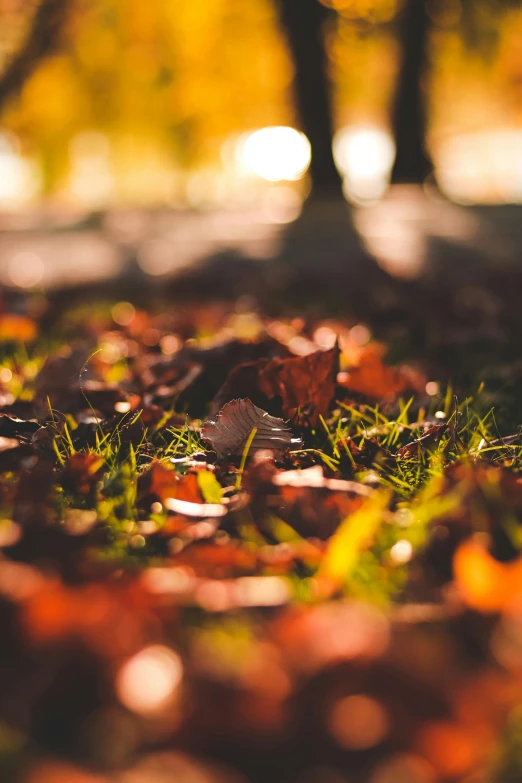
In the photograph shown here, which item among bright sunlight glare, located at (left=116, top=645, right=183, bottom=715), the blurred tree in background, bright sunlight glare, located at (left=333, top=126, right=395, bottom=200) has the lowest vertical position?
bright sunlight glare, located at (left=333, top=126, right=395, bottom=200)

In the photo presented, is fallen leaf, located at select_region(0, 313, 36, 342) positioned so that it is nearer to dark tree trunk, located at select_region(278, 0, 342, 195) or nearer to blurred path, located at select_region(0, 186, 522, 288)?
blurred path, located at select_region(0, 186, 522, 288)

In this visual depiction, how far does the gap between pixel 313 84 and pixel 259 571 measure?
10822 mm

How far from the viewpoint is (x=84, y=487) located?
1590mm

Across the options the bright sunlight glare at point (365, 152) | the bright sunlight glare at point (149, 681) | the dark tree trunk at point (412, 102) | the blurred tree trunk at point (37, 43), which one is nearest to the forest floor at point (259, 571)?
the bright sunlight glare at point (149, 681)

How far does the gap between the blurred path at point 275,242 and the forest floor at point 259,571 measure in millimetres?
2873

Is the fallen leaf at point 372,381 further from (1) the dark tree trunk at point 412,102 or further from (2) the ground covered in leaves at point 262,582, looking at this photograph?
(1) the dark tree trunk at point 412,102

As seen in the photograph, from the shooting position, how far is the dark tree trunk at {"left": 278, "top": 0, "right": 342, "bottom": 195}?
34.9 feet

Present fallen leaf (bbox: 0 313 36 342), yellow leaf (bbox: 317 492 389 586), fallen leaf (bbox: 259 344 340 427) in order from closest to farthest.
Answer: yellow leaf (bbox: 317 492 389 586) < fallen leaf (bbox: 259 344 340 427) < fallen leaf (bbox: 0 313 36 342)

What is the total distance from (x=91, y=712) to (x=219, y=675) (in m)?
0.15

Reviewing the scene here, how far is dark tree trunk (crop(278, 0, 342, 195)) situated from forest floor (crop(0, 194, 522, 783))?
923 centimetres

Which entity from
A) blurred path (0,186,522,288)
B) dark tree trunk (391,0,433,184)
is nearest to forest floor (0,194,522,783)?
blurred path (0,186,522,288)

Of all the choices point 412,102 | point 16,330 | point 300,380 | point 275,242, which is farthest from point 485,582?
point 412,102

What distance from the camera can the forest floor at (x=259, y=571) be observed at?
83cm

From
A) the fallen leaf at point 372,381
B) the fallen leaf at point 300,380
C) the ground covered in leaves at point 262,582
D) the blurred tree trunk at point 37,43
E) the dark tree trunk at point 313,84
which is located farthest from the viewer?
the blurred tree trunk at point 37,43
